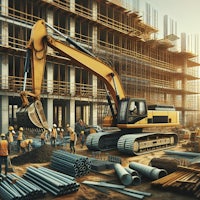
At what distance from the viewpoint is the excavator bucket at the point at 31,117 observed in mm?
9844

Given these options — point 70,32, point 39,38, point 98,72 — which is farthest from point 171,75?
point 39,38

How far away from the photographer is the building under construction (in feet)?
81.7

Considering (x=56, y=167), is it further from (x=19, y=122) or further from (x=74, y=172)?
(x=19, y=122)

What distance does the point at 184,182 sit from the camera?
803 cm

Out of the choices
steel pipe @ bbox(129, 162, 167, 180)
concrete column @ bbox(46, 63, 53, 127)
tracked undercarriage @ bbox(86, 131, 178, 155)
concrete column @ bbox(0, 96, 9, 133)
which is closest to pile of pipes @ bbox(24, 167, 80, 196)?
steel pipe @ bbox(129, 162, 167, 180)

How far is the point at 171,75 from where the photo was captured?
48.2 m

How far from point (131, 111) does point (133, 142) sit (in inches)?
81.1

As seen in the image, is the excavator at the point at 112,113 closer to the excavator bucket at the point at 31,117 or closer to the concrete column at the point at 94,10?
the excavator bucket at the point at 31,117

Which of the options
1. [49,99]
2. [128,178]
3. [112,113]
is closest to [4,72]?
[49,99]

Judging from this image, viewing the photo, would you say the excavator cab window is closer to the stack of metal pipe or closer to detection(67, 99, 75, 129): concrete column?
the stack of metal pipe

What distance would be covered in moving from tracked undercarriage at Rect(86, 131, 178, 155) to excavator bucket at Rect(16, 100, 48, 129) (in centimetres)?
549

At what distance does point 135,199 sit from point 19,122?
5.80m

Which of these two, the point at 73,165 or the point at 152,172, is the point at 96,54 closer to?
the point at 73,165

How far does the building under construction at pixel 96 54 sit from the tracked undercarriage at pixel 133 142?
5602 mm
